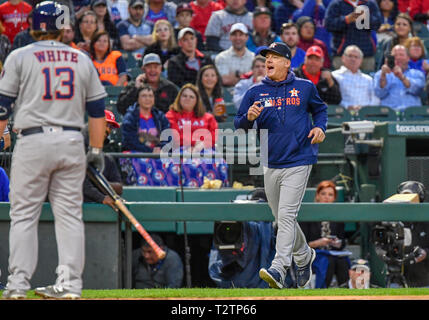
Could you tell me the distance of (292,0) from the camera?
13766 millimetres


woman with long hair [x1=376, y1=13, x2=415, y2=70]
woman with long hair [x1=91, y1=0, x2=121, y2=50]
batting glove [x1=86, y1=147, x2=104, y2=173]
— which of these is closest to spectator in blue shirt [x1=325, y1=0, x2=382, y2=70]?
woman with long hair [x1=376, y1=13, x2=415, y2=70]

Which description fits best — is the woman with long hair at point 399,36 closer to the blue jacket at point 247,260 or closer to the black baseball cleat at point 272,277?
the blue jacket at point 247,260

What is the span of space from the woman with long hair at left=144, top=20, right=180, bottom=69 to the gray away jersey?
674cm

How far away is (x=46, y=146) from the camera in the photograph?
5199 mm

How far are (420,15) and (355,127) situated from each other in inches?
228

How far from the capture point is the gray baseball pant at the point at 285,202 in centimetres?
651

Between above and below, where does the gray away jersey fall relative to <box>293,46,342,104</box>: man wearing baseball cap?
below

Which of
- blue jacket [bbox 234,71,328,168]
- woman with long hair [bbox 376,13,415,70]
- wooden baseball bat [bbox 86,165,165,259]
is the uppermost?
woman with long hair [bbox 376,13,415,70]

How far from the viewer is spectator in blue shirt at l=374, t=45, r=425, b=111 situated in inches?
457

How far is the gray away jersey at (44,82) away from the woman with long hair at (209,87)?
5.55m

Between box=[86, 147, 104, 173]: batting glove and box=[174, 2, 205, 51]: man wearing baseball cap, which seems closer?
box=[86, 147, 104, 173]: batting glove

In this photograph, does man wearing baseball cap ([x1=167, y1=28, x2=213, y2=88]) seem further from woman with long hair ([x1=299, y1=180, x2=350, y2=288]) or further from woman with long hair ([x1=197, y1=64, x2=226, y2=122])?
woman with long hair ([x1=299, y1=180, x2=350, y2=288])

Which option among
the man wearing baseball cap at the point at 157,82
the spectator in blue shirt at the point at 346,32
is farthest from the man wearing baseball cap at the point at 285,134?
the spectator in blue shirt at the point at 346,32

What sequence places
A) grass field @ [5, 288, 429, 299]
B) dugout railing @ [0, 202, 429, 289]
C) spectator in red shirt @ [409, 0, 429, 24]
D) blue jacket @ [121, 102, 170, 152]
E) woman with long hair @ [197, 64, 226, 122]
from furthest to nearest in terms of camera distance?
spectator in red shirt @ [409, 0, 429, 24] < woman with long hair @ [197, 64, 226, 122] < blue jacket @ [121, 102, 170, 152] < dugout railing @ [0, 202, 429, 289] < grass field @ [5, 288, 429, 299]
